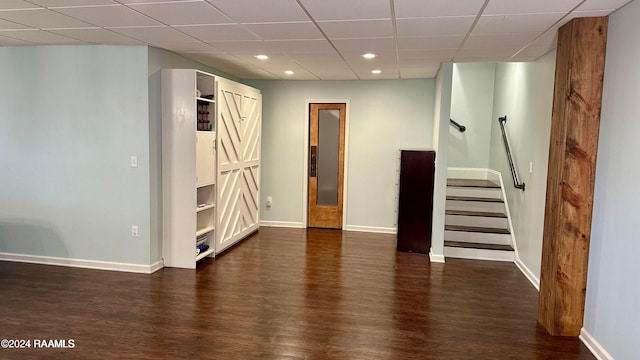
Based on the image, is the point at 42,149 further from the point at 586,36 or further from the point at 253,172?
the point at 586,36

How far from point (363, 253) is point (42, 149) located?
159 inches

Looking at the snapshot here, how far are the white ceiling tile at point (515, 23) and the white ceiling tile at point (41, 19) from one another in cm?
326

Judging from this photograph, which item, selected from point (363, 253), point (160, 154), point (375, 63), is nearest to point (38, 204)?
point (160, 154)

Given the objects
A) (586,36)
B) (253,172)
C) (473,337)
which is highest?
(586,36)

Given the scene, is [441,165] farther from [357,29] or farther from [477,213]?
[357,29]

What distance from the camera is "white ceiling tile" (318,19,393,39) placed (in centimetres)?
314

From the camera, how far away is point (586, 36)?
2.93 meters

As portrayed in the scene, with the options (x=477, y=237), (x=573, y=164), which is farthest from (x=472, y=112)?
(x=573, y=164)

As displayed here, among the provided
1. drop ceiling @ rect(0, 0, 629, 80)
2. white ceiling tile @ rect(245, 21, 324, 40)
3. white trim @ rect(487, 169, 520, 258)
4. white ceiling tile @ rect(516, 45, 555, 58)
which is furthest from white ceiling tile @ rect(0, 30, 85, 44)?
white trim @ rect(487, 169, 520, 258)

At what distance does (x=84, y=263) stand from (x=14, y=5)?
9.21 ft

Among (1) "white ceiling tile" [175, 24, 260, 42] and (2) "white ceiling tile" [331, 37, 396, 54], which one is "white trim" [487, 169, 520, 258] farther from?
(1) "white ceiling tile" [175, 24, 260, 42]

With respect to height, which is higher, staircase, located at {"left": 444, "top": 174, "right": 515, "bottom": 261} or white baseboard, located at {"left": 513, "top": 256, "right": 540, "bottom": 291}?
staircase, located at {"left": 444, "top": 174, "right": 515, "bottom": 261}

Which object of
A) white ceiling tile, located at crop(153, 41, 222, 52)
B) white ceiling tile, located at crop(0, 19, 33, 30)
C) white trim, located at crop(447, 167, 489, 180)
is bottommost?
white trim, located at crop(447, 167, 489, 180)

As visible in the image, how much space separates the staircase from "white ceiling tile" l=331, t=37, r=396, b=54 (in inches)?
106
